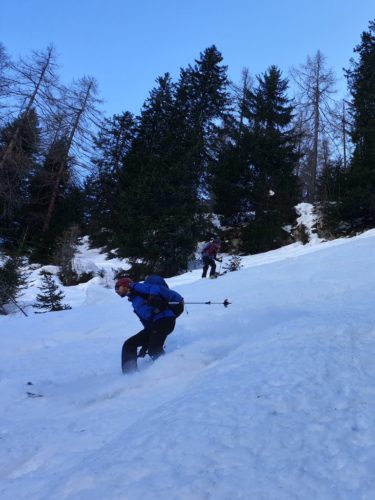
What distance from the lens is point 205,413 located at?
3047 millimetres

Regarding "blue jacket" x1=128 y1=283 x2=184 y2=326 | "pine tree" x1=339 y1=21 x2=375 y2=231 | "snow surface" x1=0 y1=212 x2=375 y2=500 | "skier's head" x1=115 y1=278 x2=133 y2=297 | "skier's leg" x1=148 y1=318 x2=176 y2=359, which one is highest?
"pine tree" x1=339 y1=21 x2=375 y2=231

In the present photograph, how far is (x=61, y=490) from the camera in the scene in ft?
7.67

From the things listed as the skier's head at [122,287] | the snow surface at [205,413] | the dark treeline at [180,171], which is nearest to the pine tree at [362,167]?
the dark treeline at [180,171]

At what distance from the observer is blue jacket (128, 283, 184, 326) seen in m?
5.66

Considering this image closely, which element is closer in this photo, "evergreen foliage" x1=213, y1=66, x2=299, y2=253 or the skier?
the skier

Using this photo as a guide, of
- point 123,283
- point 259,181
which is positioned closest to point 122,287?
point 123,283

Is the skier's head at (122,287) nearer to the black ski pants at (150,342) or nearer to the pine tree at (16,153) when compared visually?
the black ski pants at (150,342)

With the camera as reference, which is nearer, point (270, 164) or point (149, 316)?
point (149, 316)

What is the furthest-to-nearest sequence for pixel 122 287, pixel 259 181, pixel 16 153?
pixel 259 181 < pixel 16 153 < pixel 122 287

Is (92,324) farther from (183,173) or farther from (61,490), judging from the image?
(183,173)

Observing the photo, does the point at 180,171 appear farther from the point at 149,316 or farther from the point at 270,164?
the point at 149,316

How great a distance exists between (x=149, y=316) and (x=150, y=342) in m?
0.37

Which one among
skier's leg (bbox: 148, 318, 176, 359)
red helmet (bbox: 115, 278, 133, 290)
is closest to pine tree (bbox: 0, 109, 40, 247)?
red helmet (bbox: 115, 278, 133, 290)

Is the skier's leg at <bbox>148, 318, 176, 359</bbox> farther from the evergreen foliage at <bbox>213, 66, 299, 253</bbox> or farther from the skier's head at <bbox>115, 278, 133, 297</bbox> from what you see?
the evergreen foliage at <bbox>213, 66, 299, 253</bbox>
